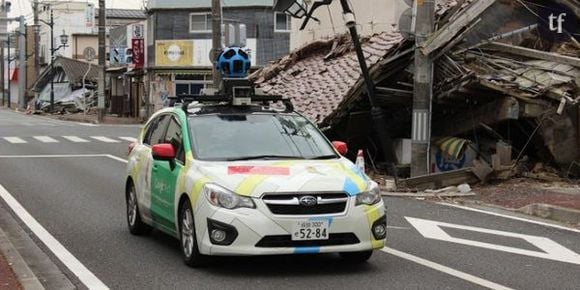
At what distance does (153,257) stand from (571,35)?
512 inches

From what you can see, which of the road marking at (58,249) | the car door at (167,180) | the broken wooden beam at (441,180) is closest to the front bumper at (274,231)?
the car door at (167,180)

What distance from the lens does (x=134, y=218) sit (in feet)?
32.3

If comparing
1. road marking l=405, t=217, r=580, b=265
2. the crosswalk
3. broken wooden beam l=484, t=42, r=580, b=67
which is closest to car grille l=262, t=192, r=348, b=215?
road marking l=405, t=217, r=580, b=265

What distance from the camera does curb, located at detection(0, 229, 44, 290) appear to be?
696 cm

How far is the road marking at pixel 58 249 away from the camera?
739 centimetres

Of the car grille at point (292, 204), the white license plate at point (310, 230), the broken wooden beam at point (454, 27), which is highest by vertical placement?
the broken wooden beam at point (454, 27)

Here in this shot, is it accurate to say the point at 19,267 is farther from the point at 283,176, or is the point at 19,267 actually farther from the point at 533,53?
the point at 533,53

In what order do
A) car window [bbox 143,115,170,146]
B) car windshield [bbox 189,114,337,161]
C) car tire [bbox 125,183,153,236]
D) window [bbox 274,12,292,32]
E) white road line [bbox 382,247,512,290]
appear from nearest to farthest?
1. white road line [bbox 382,247,512,290]
2. car windshield [bbox 189,114,337,161]
3. car window [bbox 143,115,170,146]
4. car tire [bbox 125,183,153,236]
5. window [bbox 274,12,292,32]

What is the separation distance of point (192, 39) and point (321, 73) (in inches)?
995

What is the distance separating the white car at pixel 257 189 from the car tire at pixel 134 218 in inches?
29.7

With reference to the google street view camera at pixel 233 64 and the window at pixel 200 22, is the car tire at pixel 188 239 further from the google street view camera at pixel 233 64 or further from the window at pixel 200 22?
the window at pixel 200 22

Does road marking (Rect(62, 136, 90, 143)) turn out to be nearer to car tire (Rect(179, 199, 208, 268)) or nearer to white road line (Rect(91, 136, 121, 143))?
white road line (Rect(91, 136, 121, 143))

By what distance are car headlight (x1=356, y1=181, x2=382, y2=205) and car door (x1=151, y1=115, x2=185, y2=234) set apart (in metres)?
1.85

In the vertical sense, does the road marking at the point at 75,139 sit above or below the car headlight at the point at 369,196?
below
